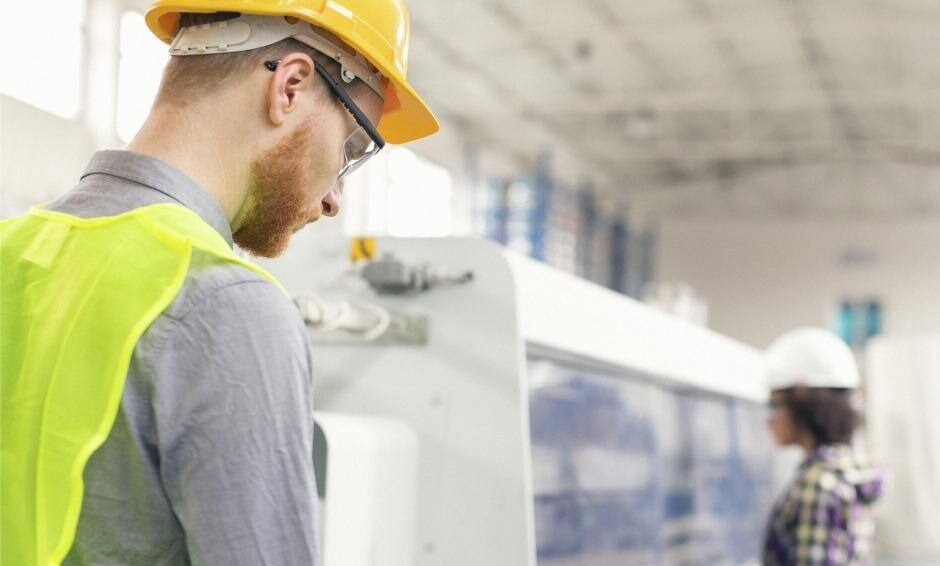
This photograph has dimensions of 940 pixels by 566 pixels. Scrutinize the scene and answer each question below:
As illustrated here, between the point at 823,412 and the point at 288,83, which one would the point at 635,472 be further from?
the point at 288,83

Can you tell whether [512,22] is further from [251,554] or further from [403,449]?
[251,554]

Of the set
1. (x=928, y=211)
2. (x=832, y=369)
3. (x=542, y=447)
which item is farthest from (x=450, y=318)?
(x=928, y=211)

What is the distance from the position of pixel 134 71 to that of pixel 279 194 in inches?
287

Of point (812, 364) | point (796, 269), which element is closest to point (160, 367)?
point (812, 364)

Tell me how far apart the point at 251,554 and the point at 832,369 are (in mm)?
3415

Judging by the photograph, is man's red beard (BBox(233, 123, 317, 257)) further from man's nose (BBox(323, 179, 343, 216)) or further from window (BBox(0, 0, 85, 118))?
window (BBox(0, 0, 85, 118))

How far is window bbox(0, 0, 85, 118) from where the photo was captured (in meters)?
6.03

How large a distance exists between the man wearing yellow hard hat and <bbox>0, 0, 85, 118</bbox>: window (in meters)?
5.31

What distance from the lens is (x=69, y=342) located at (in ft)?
3.10

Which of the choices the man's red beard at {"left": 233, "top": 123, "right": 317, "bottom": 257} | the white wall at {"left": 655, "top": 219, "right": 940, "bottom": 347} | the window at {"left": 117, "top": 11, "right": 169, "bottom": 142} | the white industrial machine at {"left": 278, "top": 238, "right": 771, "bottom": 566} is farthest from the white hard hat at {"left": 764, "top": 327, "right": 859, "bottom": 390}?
the white wall at {"left": 655, "top": 219, "right": 940, "bottom": 347}

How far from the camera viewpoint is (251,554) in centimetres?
90

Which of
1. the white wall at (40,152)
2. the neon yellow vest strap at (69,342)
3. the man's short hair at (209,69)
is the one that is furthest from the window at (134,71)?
the neon yellow vest strap at (69,342)

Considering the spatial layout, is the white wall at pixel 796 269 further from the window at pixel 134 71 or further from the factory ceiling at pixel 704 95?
the window at pixel 134 71

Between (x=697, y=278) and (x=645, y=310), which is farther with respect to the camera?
(x=697, y=278)
